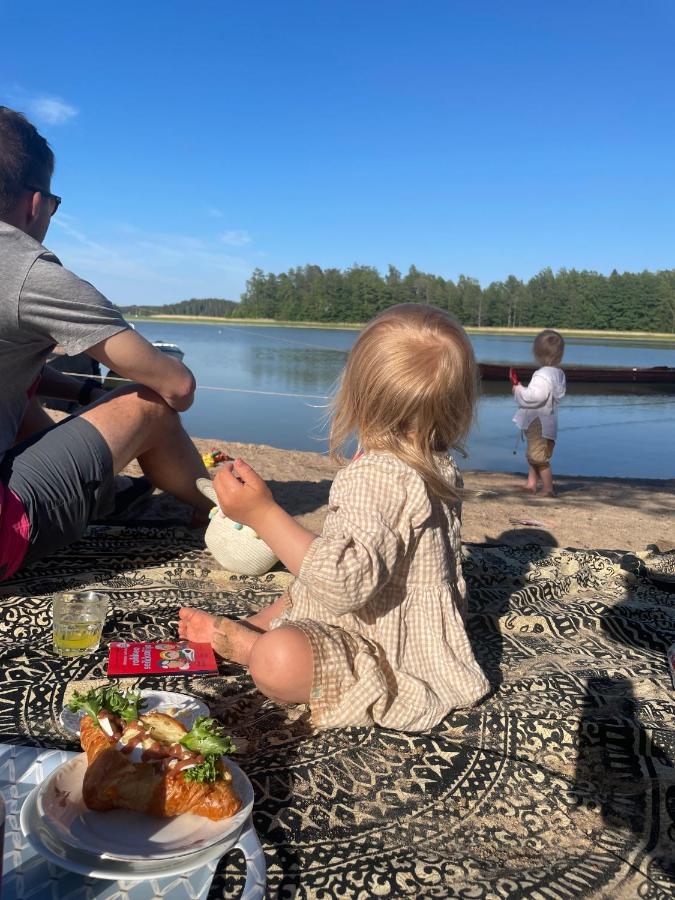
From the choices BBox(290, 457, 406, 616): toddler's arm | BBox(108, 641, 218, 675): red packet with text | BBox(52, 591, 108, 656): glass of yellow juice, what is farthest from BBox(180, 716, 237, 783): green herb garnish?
BBox(52, 591, 108, 656): glass of yellow juice

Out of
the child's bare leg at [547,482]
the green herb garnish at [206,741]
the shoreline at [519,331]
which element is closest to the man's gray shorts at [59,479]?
the green herb garnish at [206,741]

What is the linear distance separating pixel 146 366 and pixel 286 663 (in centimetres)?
149

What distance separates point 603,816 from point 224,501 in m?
1.30

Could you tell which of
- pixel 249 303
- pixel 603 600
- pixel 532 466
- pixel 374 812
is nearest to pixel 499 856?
pixel 374 812

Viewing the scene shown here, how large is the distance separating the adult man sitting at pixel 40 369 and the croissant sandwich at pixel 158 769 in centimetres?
148

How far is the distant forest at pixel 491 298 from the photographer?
75.8 metres

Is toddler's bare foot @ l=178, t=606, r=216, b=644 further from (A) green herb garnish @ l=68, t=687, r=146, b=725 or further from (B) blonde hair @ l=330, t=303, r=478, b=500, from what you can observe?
(A) green herb garnish @ l=68, t=687, r=146, b=725

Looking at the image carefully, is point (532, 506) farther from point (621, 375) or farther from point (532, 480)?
point (621, 375)

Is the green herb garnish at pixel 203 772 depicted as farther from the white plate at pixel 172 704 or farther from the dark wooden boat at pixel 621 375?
the dark wooden boat at pixel 621 375

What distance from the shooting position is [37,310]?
259 centimetres

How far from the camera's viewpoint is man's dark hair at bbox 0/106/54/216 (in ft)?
9.06

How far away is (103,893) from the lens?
3.57 ft

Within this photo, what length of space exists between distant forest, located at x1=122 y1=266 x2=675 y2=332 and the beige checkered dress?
7168 cm

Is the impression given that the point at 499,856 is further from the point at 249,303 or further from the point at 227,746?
the point at 249,303
